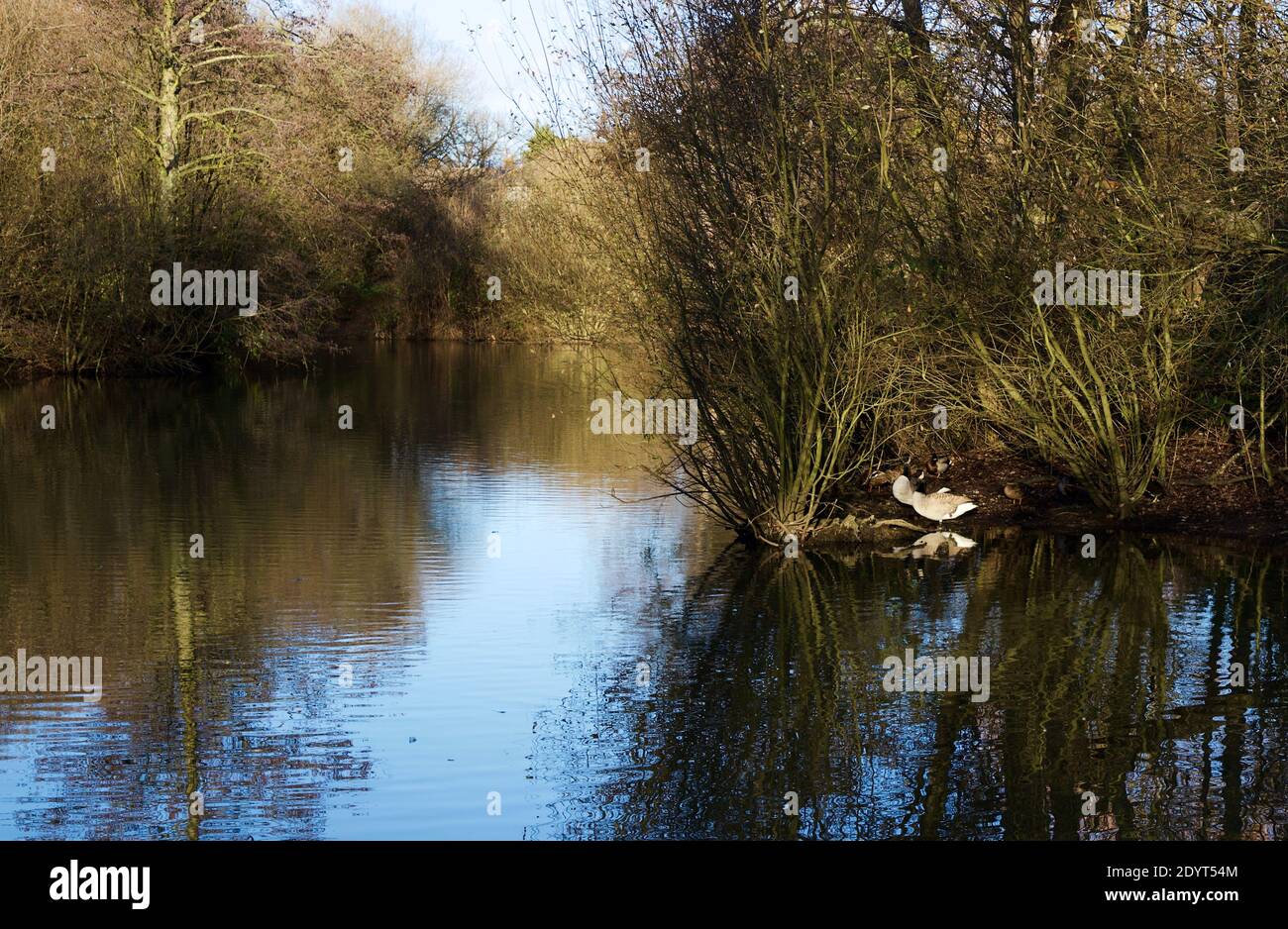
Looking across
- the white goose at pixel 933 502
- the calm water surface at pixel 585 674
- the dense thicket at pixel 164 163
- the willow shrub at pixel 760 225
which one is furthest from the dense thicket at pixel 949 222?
the dense thicket at pixel 164 163

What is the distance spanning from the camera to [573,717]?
8.66m

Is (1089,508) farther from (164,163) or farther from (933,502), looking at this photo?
(164,163)

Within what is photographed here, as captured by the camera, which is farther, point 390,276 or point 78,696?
point 390,276

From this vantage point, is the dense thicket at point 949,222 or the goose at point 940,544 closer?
the dense thicket at point 949,222

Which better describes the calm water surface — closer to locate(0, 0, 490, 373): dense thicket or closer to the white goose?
the white goose

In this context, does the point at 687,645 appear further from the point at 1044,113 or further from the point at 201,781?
the point at 1044,113

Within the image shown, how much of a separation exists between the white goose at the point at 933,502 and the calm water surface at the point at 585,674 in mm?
491

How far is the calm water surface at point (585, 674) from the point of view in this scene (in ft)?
23.0

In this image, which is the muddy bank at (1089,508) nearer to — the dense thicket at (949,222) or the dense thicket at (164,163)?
the dense thicket at (949,222)

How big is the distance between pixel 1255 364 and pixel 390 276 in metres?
46.3

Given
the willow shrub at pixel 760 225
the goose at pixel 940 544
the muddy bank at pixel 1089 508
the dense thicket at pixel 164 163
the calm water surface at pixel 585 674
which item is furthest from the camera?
the dense thicket at pixel 164 163

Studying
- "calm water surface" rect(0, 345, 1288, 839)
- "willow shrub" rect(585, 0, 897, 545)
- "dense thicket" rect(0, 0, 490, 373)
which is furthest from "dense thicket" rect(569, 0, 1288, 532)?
"dense thicket" rect(0, 0, 490, 373)
